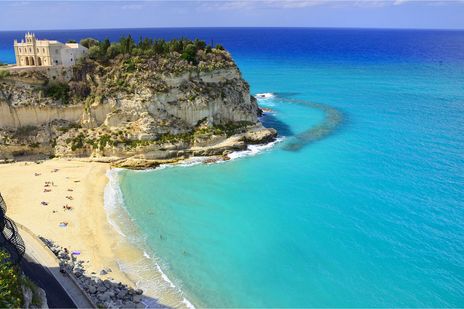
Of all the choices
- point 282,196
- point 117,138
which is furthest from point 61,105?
point 282,196

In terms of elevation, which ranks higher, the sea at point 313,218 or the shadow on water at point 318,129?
the shadow on water at point 318,129

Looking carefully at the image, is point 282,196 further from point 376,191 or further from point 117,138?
point 117,138

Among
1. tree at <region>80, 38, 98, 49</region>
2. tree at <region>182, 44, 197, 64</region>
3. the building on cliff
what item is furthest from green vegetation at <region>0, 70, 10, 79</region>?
tree at <region>182, 44, 197, 64</region>

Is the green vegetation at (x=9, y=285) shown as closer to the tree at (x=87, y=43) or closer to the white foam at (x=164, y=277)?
the white foam at (x=164, y=277)

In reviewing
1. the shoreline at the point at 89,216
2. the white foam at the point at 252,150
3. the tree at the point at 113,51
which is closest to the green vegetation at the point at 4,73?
the shoreline at the point at 89,216

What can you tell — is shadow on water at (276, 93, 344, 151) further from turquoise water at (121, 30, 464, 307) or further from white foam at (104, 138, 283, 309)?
white foam at (104, 138, 283, 309)
